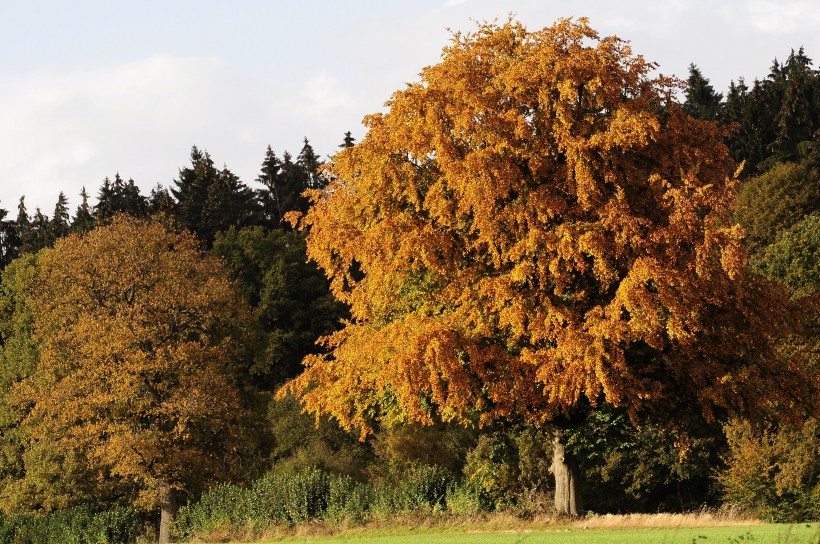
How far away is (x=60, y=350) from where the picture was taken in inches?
1750

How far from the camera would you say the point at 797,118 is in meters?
92.9

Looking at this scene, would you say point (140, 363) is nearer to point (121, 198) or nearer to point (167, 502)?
point (167, 502)

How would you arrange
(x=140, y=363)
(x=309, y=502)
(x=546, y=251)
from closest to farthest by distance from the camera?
(x=546, y=251)
(x=309, y=502)
(x=140, y=363)

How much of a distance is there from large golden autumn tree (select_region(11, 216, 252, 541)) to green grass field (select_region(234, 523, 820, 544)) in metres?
12.8

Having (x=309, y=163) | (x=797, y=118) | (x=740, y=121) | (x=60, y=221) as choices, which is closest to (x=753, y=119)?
(x=740, y=121)

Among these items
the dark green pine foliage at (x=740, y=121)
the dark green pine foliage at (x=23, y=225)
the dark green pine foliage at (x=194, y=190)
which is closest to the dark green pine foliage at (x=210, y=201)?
the dark green pine foliage at (x=194, y=190)

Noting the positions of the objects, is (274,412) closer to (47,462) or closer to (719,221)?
(47,462)

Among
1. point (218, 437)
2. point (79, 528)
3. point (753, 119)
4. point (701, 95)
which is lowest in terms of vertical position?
point (79, 528)

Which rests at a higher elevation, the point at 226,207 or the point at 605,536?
the point at 226,207

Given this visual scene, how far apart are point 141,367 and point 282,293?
39406mm

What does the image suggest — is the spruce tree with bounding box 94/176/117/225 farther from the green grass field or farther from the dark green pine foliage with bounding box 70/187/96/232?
the green grass field

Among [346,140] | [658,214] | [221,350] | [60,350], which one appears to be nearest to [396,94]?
[658,214]

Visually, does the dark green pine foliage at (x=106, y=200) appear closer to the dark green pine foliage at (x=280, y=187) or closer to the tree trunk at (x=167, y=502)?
the dark green pine foliage at (x=280, y=187)

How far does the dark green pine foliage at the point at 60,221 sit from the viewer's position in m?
94.7
